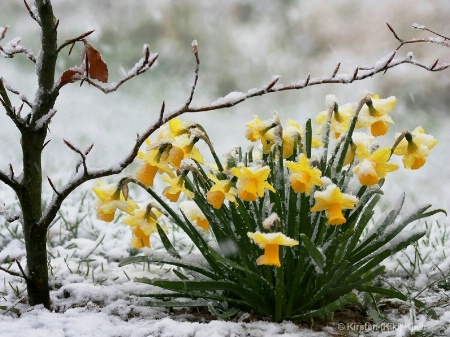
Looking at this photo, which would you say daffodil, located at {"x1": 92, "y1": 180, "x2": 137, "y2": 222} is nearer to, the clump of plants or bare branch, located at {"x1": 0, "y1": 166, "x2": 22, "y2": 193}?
the clump of plants

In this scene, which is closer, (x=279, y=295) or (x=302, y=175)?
(x=302, y=175)

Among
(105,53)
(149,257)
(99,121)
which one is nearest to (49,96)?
(149,257)

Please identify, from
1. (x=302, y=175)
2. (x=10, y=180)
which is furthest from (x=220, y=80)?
(x=302, y=175)

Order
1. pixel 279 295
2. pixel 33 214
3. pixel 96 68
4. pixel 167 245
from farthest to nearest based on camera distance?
pixel 167 245 → pixel 33 214 → pixel 279 295 → pixel 96 68

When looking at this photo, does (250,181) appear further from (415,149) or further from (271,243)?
(415,149)

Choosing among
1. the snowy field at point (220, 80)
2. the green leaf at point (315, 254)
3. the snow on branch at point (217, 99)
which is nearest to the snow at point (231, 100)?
the snow on branch at point (217, 99)

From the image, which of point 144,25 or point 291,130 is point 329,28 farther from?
point 291,130

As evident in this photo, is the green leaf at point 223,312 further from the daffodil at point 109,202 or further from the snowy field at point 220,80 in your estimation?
the snowy field at point 220,80
